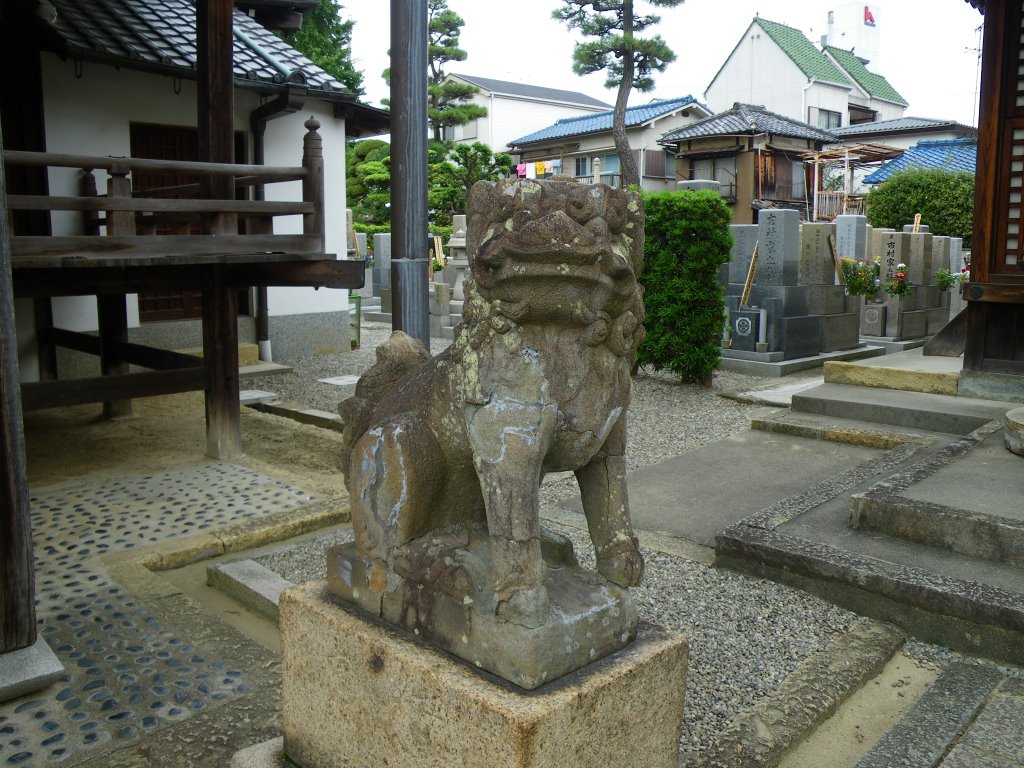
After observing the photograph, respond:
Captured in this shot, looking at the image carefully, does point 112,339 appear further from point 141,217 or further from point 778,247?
point 778,247

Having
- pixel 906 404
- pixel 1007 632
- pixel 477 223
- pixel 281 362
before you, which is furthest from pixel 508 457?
pixel 281 362

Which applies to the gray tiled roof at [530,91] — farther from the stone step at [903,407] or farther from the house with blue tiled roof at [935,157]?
the stone step at [903,407]

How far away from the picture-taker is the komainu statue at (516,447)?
6.60 feet

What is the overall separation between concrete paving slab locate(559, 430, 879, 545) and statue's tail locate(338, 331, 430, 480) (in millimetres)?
3010

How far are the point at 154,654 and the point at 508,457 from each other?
2346 millimetres

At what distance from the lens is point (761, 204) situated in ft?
91.8

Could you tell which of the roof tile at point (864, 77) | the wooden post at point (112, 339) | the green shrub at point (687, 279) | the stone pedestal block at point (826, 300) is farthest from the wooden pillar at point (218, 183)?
the roof tile at point (864, 77)

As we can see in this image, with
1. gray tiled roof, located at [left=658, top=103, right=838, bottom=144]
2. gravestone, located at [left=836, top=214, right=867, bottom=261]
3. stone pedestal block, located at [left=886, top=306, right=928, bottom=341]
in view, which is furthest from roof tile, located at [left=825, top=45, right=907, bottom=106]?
gravestone, located at [left=836, top=214, right=867, bottom=261]

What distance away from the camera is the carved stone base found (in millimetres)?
2016

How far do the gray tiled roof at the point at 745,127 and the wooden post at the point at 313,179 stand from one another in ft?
79.9

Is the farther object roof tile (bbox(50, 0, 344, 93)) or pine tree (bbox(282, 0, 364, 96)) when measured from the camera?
pine tree (bbox(282, 0, 364, 96))

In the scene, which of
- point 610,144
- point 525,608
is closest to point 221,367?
point 525,608

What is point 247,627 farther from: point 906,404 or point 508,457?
point 906,404

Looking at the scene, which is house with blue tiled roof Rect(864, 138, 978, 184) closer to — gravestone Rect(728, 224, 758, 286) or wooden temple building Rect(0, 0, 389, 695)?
gravestone Rect(728, 224, 758, 286)
